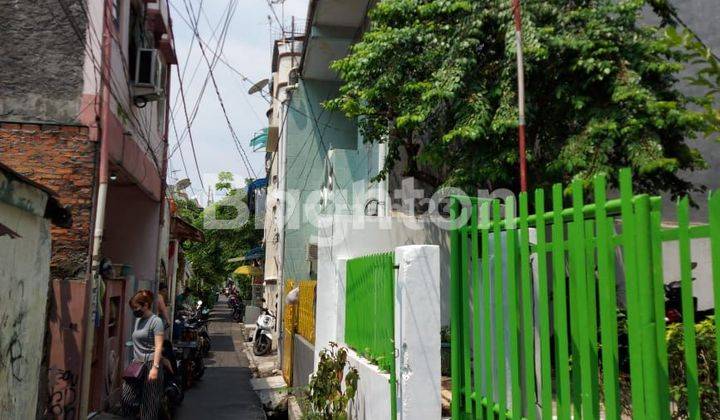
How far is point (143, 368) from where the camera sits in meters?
6.59

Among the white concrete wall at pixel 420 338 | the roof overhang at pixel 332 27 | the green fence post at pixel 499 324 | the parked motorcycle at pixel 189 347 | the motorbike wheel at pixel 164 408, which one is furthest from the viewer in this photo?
the roof overhang at pixel 332 27

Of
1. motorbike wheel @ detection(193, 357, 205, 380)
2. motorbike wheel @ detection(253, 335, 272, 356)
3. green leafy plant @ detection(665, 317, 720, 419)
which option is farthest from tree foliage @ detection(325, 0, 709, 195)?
motorbike wheel @ detection(253, 335, 272, 356)

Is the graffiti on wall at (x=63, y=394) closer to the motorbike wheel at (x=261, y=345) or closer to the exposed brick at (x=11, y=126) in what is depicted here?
the exposed brick at (x=11, y=126)

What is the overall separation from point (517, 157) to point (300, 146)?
10.2 metres

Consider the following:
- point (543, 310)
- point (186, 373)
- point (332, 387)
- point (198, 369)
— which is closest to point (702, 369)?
point (543, 310)

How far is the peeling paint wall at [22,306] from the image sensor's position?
4.68 metres

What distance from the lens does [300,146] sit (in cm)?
1636

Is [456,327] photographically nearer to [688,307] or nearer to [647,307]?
[647,307]

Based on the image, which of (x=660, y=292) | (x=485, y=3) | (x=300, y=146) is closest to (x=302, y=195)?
(x=300, y=146)

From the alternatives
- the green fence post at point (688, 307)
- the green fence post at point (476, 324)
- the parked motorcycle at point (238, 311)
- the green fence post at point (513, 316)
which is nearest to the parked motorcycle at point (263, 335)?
the green fence post at point (476, 324)

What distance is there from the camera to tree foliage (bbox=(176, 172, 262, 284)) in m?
29.4

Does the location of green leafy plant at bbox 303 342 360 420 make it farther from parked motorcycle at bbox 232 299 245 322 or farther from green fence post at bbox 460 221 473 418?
parked motorcycle at bbox 232 299 245 322

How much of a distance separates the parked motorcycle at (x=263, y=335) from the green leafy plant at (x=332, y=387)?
8.75 m

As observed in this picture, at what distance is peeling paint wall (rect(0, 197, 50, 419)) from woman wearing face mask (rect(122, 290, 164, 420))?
1.07 meters
